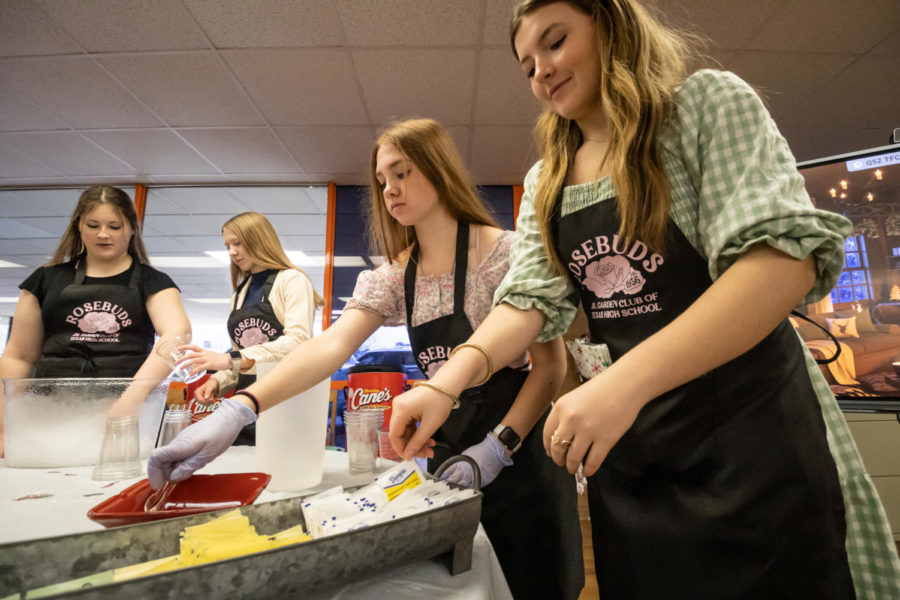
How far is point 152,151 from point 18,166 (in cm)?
138

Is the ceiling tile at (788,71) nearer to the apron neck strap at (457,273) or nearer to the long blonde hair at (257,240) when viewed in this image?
the apron neck strap at (457,273)

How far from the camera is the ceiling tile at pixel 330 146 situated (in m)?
3.61

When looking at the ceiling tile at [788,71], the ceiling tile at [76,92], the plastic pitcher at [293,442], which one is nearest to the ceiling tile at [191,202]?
the ceiling tile at [76,92]

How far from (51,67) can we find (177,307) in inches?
95.4

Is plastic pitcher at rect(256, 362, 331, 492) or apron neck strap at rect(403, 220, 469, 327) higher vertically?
apron neck strap at rect(403, 220, 469, 327)

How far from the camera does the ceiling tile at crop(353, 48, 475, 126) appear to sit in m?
2.85

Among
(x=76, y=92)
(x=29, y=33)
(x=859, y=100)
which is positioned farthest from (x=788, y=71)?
(x=76, y=92)

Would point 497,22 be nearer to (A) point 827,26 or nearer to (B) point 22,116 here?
(A) point 827,26

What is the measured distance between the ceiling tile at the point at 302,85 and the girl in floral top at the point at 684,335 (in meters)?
2.46

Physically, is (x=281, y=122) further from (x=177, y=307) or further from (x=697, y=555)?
(x=697, y=555)

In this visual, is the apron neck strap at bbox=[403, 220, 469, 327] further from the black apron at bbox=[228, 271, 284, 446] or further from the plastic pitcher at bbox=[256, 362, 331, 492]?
the black apron at bbox=[228, 271, 284, 446]

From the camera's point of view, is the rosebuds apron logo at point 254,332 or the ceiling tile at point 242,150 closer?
the rosebuds apron logo at point 254,332

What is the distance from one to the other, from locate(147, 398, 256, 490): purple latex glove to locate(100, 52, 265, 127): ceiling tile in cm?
274

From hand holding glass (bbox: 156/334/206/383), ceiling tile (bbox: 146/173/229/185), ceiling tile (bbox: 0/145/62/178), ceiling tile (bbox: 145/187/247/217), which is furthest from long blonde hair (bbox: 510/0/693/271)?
ceiling tile (bbox: 0/145/62/178)
